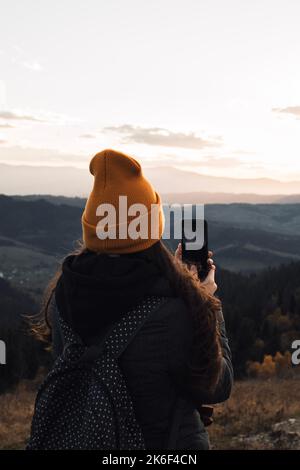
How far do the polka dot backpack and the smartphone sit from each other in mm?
643

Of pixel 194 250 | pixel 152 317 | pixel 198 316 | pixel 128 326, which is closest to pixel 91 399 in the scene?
pixel 128 326

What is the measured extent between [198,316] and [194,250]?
28.7 inches

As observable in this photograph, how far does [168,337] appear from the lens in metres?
2.68

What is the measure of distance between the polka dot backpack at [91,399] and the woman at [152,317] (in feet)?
Result: 0.17

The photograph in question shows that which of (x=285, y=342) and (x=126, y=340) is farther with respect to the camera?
(x=285, y=342)

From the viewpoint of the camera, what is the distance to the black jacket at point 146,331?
8.73 ft

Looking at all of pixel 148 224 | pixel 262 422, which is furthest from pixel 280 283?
pixel 148 224

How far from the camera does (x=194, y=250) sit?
3.33 metres

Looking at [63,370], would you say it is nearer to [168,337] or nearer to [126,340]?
[126,340]

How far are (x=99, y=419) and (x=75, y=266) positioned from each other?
782mm

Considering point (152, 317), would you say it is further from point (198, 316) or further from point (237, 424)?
point (237, 424)

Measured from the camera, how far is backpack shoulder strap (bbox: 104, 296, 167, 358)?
2.65 m

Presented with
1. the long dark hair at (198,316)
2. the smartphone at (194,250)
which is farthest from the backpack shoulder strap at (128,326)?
the smartphone at (194,250)

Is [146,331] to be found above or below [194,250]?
below
